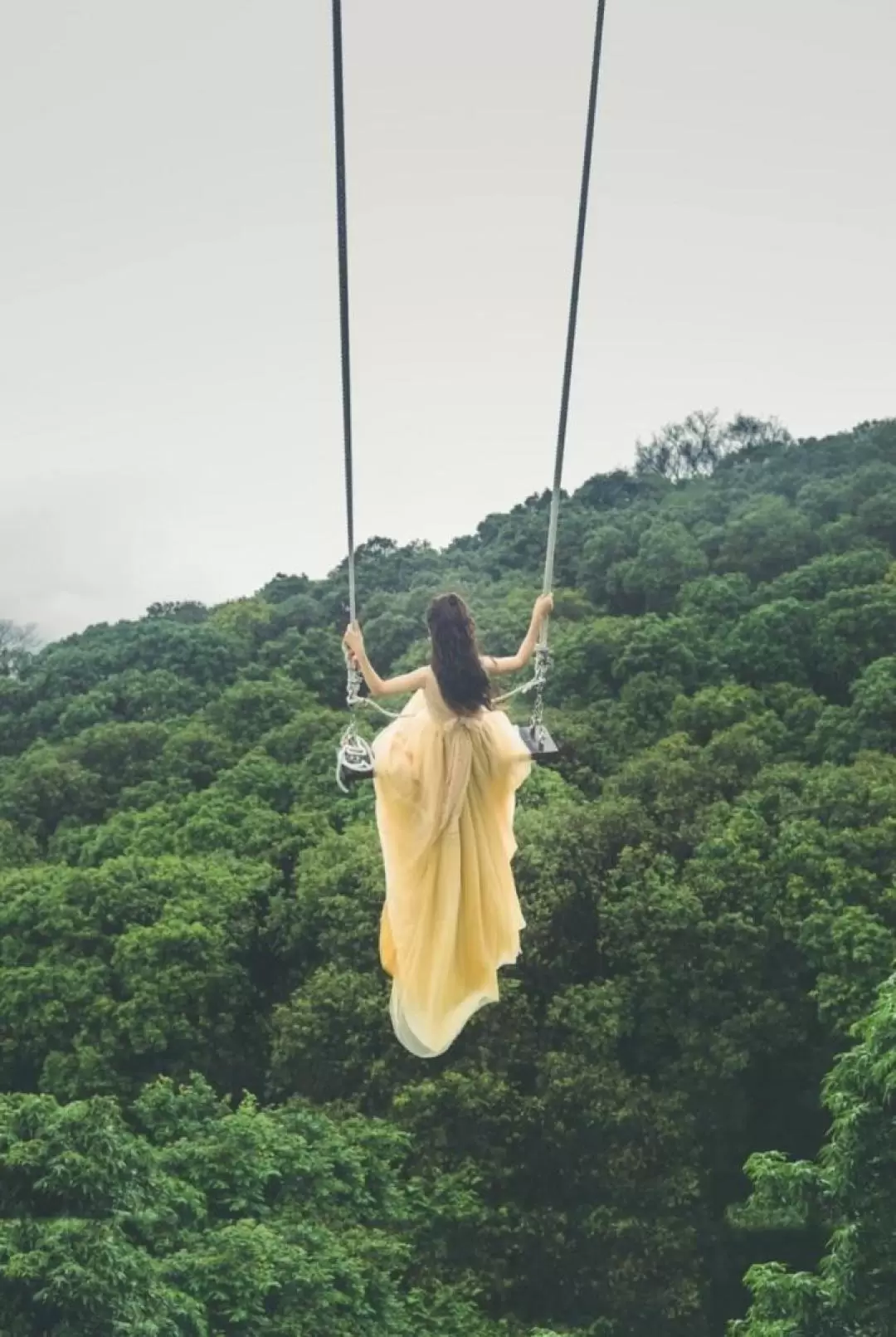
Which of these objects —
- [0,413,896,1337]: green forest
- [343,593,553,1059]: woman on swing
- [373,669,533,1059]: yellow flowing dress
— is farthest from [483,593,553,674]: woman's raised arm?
[0,413,896,1337]: green forest

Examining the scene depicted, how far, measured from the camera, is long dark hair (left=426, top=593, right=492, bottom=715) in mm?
4254

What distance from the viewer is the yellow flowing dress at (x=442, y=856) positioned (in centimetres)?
439

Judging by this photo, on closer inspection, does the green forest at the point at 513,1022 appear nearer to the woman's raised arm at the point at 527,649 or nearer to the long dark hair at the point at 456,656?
the woman's raised arm at the point at 527,649

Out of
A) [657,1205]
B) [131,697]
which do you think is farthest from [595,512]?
[657,1205]

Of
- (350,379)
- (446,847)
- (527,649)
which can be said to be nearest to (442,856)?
(446,847)

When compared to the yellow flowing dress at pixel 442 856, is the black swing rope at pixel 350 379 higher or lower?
higher

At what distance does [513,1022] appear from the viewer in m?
13.6

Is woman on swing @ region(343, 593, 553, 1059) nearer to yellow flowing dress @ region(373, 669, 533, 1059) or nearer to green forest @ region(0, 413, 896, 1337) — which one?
yellow flowing dress @ region(373, 669, 533, 1059)

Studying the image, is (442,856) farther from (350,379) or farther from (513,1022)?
(513,1022)

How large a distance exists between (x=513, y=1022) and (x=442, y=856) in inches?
378

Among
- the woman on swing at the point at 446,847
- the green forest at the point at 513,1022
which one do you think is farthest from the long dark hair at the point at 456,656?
the green forest at the point at 513,1022

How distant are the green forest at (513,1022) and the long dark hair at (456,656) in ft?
17.7

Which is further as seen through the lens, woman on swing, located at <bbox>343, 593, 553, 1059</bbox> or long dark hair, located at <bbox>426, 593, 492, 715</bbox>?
woman on swing, located at <bbox>343, 593, 553, 1059</bbox>

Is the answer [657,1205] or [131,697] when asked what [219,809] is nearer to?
[131,697]
